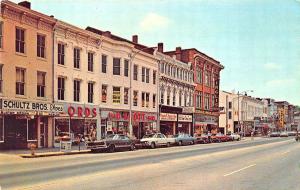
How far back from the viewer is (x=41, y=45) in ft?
109

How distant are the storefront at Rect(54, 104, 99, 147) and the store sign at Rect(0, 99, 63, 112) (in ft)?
4.14

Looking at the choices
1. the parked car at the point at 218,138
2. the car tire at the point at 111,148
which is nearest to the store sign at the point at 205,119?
the parked car at the point at 218,138

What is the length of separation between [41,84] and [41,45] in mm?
3045

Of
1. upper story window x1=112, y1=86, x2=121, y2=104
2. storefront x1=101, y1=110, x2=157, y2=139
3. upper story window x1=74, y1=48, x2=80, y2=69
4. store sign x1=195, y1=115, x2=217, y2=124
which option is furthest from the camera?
store sign x1=195, y1=115, x2=217, y2=124

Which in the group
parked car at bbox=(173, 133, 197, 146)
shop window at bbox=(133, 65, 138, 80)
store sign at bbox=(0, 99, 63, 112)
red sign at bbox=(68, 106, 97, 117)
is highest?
shop window at bbox=(133, 65, 138, 80)

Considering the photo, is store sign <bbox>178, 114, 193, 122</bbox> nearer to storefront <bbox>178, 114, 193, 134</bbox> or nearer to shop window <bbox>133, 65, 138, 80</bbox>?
storefront <bbox>178, 114, 193, 134</bbox>

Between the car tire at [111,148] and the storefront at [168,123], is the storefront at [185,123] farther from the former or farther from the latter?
the car tire at [111,148]

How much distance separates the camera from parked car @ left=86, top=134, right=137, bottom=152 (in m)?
31.6

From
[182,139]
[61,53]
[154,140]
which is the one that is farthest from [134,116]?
[61,53]

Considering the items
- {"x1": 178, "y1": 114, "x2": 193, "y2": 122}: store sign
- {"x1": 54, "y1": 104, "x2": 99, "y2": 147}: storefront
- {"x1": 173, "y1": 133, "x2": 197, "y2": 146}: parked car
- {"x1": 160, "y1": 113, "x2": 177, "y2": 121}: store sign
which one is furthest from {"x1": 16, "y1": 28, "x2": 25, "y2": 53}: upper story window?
{"x1": 178, "y1": 114, "x2": 193, "y2": 122}: store sign

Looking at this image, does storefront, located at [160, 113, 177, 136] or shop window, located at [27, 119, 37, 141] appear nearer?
shop window, located at [27, 119, 37, 141]

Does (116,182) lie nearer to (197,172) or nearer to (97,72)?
(197,172)

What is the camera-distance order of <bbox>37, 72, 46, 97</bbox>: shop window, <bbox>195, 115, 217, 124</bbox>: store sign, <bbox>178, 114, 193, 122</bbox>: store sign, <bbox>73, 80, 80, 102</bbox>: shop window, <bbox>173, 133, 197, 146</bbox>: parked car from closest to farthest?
<bbox>37, 72, 46, 97</bbox>: shop window < <bbox>73, 80, 80, 102</bbox>: shop window < <bbox>173, 133, 197, 146</bbox>: parked car < <bbox>178, 114, 193, 122</bbox>: store sign < <bbox>195, 115, 217, 124</bbox>: store sign

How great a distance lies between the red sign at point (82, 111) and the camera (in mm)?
35869
